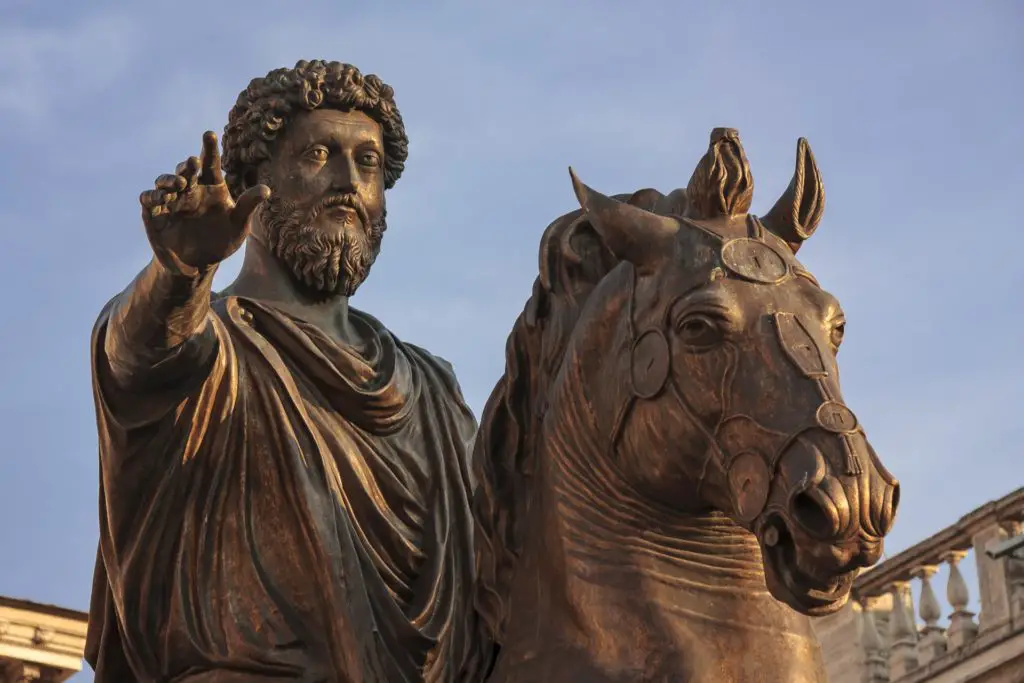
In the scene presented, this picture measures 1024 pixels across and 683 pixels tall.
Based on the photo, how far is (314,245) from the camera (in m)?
6.27

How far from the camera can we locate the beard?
20.6 ft

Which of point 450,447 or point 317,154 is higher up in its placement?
point 317,154

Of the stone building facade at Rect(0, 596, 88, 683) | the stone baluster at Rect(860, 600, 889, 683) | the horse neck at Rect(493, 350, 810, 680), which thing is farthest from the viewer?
the stone baluster at Rect(860, 600, 889, 683)

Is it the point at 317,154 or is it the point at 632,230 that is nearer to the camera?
the point at 632,230

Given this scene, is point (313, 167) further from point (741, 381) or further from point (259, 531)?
point (741, 381)

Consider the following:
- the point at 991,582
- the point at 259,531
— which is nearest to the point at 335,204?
the point at 259,531

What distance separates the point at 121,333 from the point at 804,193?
5.14ft

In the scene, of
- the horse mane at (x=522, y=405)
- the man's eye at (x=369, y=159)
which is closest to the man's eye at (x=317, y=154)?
the man's eye at (x=369, y=159)

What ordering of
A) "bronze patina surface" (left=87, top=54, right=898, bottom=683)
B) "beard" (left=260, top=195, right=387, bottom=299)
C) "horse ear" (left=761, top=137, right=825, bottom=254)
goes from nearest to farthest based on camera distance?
"bronze patina surface" (left=87, top=54, right=898, bottom=683)
"horse ear" (left=761, top=137, right=825, bottom=254)
"beard" (left=260, top=195, right=387, bottom=299)

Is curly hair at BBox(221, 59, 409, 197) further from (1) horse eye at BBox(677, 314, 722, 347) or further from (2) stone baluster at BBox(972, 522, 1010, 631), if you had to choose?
(2) stone baluster at BBox(972, 522, 1010, 631)

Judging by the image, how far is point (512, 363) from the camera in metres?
5.46

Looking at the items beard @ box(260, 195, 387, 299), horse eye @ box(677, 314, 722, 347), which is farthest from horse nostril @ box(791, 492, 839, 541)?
beard @ box(260, 195, 387, 299)

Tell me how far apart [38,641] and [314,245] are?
1235 cm

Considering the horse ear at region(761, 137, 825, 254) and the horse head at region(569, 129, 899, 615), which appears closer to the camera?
the horse head at region(569, 129, 899, 615)
